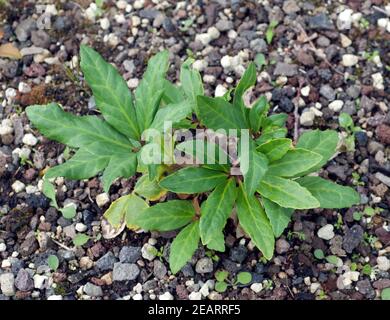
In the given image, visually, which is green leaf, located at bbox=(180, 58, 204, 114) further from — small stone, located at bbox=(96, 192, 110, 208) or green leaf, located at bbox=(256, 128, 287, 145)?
small stone, located at bbox=(96, 192, 110, 208)

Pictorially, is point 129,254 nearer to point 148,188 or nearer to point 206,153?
point 148,188

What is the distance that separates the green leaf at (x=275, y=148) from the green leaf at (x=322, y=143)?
0.22 meters

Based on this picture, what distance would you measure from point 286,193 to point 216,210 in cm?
25

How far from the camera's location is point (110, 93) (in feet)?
6.67

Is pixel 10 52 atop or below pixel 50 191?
atop

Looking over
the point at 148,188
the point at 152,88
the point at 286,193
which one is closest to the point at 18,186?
the point at 148,188

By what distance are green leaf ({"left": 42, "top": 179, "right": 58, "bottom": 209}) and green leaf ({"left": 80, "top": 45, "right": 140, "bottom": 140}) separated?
23.3 inches

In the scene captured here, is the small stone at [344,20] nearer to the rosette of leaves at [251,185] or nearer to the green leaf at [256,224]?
the rosette of leaves at [251,185]

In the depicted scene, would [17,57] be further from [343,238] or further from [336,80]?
[343,238]

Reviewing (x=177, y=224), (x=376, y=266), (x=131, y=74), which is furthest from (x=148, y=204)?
(x=376, y=266)

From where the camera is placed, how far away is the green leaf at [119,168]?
1888 mm

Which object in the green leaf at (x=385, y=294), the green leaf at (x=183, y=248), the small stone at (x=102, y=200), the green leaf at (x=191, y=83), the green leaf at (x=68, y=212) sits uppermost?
the green leaf at (x=191, y=83)

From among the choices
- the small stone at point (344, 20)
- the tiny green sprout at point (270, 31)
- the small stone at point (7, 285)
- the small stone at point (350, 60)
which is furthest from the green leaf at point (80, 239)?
the small stone at point (344, 20)

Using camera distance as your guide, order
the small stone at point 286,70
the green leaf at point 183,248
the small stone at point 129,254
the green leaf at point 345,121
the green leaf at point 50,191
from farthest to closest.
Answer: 1. the small stone at point 286,70
2. the green leaf at point 345,121
3. the green leaf at point 50,191
4. the small stone at point 129,254
5. the green leaf at point 183,248
